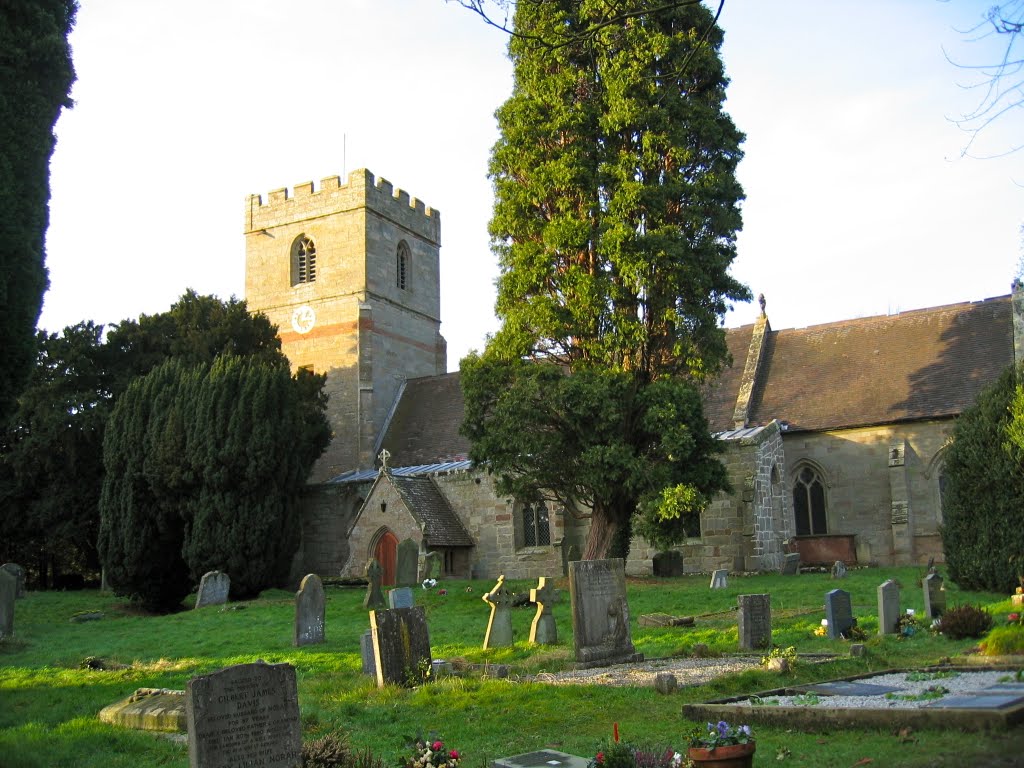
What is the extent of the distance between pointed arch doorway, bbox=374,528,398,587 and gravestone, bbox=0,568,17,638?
1254cm

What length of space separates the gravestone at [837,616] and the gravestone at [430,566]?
14.5 m

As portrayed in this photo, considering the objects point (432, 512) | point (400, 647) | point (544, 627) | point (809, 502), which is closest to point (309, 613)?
point (544, 627)

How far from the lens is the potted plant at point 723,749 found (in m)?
6.45

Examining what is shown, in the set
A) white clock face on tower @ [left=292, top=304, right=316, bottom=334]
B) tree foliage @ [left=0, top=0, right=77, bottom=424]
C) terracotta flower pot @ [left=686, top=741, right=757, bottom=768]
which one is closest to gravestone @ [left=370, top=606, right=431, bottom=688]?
terracotta flower pot @ [left=686, top=741, right=757, bottom=768]

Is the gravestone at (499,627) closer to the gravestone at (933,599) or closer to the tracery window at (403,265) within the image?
the gravestone at (933,599)

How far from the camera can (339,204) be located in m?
39.6

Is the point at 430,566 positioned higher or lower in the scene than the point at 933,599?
higher

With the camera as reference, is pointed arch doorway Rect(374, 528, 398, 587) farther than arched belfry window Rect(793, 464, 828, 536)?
Yes

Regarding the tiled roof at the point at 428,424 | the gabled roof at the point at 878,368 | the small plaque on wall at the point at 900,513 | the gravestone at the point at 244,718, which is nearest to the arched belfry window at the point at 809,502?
the gabled roof at the point at 878,368

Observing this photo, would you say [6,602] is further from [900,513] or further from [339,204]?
[339,204]

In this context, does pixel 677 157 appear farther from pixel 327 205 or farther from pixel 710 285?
pixel 327 205

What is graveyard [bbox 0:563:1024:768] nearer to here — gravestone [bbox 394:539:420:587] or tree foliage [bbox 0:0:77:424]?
gravestone [bbox 394:539:420:587]

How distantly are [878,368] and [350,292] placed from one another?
20145 millimetres

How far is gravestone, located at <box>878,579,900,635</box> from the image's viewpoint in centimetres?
1369
